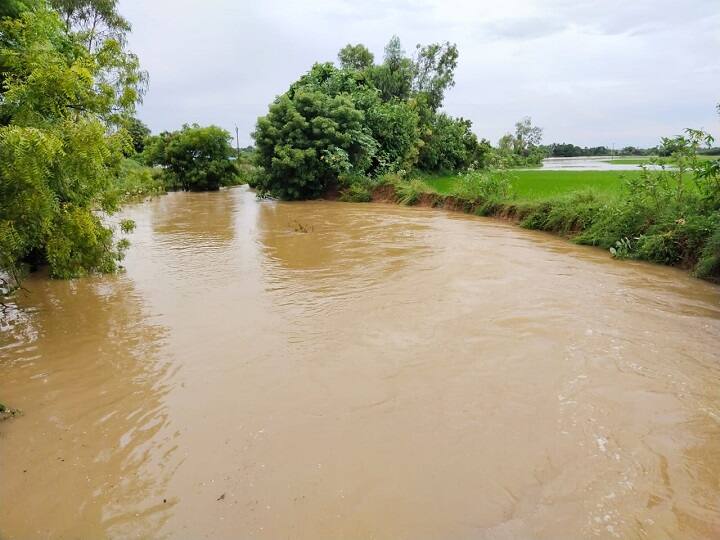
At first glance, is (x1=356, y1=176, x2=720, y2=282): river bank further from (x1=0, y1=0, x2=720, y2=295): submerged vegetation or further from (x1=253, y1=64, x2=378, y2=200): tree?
(x1=253, y1=64, x2=378, y2=200): tree

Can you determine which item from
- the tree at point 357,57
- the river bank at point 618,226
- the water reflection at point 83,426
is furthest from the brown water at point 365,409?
the tree at point 357,57

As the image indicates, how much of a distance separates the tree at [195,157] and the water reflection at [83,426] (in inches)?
929

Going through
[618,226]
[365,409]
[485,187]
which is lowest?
[365,409]

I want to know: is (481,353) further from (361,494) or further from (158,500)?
(158,500)

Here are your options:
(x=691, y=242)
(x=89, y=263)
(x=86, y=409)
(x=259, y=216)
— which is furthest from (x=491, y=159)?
(x=86, y=409)

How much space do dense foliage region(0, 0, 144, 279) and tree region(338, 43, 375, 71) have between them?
1031 inches

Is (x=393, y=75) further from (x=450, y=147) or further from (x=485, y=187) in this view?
(x=485, y=187)

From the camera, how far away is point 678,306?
607 centimetres

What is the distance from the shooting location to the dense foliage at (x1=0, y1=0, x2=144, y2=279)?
4.44 metres

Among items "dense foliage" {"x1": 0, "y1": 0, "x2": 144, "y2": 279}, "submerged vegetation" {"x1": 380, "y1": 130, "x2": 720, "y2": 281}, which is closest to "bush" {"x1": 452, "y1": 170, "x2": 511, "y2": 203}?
"submerged vegetation" {"x1": 380, "y1": 130, "x2": 720, "y2": 281}

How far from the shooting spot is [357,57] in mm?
30469

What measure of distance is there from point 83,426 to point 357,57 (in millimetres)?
30763

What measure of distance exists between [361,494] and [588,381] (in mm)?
2334

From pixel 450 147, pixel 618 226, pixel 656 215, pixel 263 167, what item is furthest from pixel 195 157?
pixel 656 215
